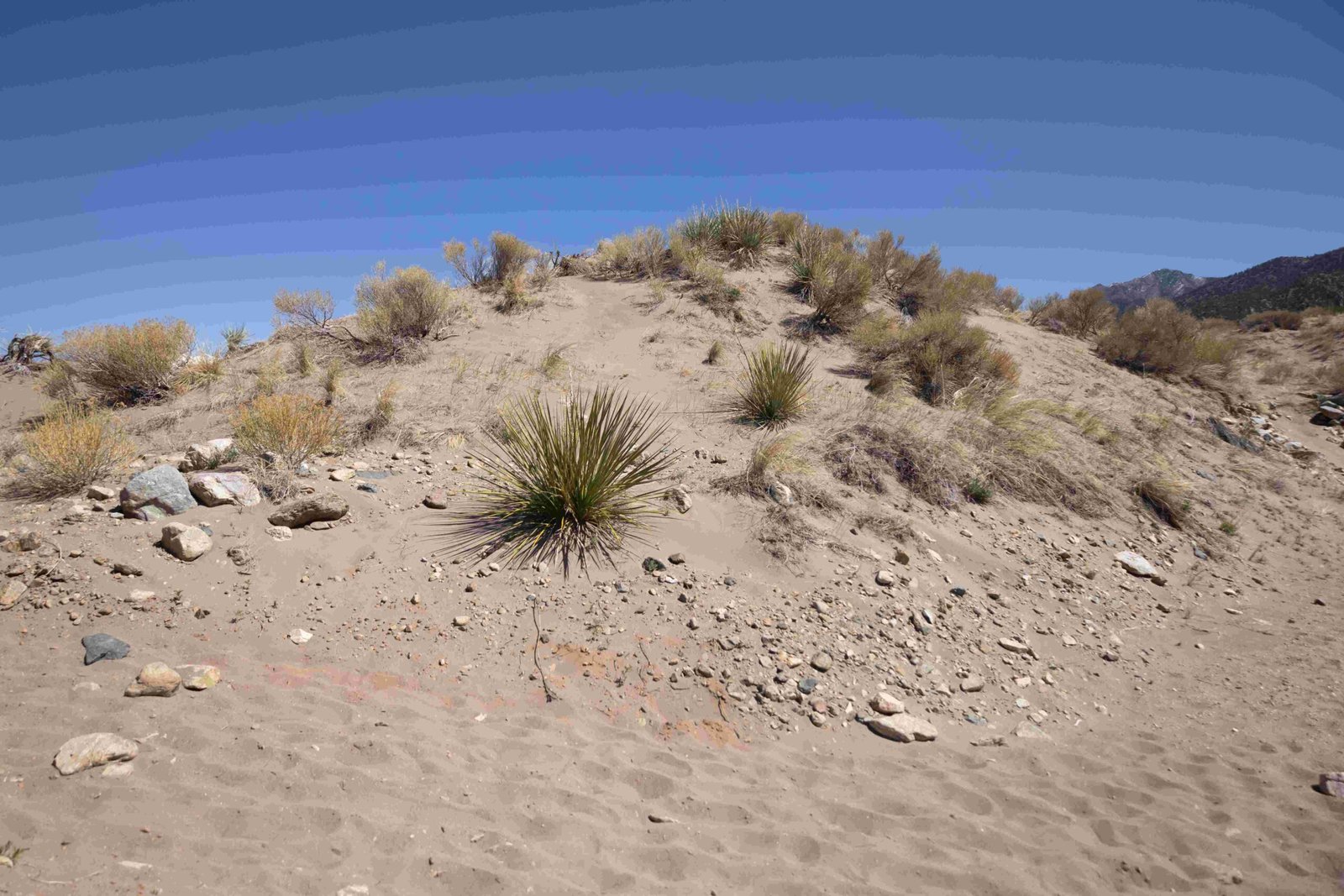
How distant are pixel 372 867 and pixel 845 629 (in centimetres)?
312

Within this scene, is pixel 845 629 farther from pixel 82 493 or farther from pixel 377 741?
pixel 82 493

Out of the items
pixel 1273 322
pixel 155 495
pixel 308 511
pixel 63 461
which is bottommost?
pixel 308 511

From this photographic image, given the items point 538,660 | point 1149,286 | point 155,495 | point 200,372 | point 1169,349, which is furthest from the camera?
point 1149,286

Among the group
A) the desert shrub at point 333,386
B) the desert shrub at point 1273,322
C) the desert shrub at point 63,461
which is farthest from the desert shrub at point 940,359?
the desert shrub at point 1273,322

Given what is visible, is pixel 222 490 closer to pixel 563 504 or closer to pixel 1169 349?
pixel 563 504

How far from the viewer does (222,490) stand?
14.7 ft

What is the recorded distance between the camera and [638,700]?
3443mm

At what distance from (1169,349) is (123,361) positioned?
19218 millimetres

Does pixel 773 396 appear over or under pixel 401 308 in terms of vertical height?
under

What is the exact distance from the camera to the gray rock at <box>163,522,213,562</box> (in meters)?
3.97

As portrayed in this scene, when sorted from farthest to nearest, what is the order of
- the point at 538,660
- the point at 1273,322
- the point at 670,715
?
the point at 1273,322
the point at 538,660
the point at 670,715

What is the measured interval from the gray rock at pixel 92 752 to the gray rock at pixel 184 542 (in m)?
1.62

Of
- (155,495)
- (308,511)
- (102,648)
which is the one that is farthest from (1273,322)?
(102,648)

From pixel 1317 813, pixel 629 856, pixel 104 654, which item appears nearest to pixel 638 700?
pixel 629 856
